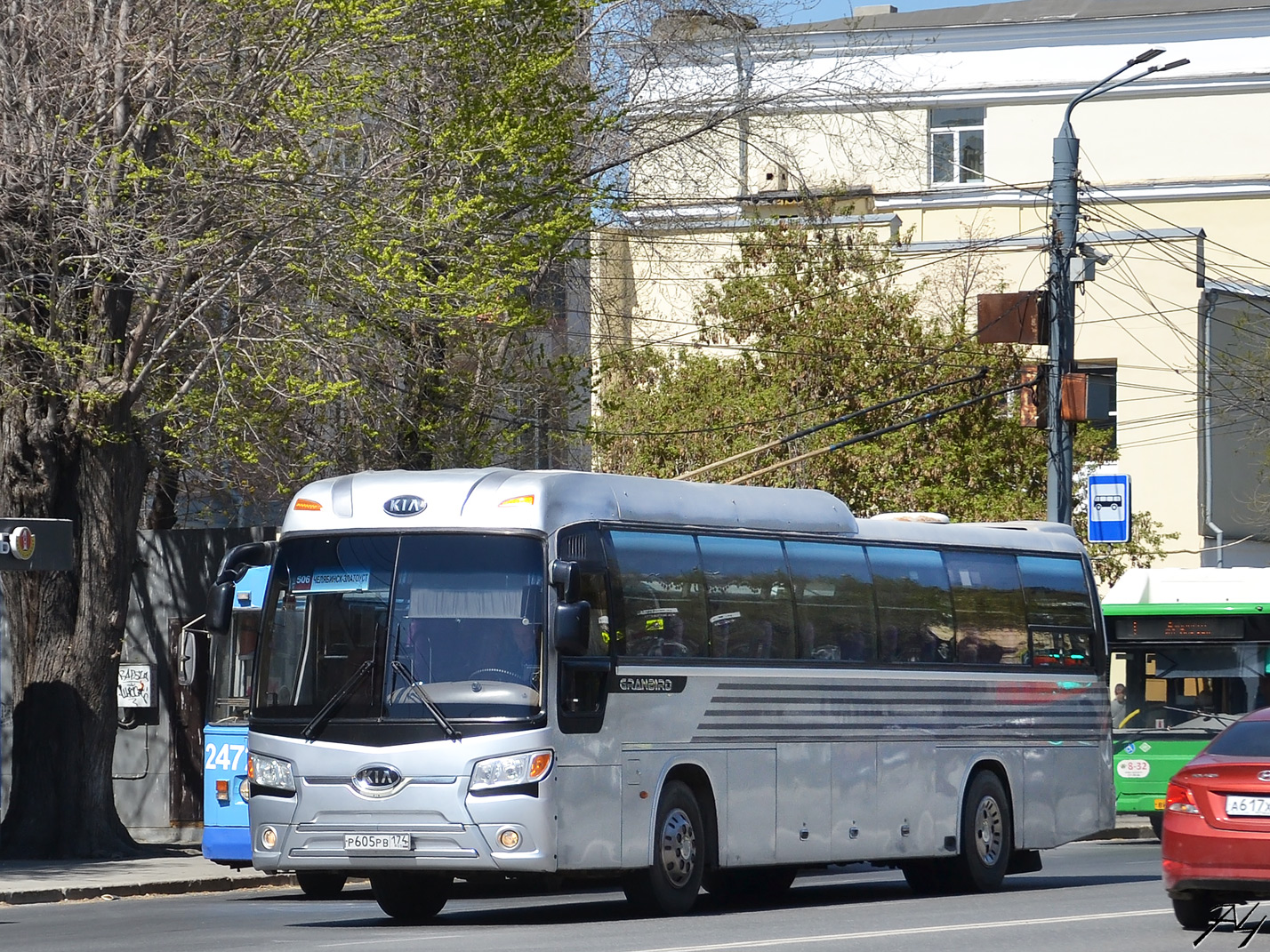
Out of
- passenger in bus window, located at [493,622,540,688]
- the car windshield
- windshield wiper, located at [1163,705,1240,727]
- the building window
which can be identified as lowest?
windshield wiper, located at [1163,705,1240,727]

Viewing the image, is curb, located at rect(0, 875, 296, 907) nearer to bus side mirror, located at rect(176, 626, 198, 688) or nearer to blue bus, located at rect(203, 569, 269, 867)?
blue bus, located at rect(203, 569, 269, 867)

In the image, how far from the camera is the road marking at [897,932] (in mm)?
11383

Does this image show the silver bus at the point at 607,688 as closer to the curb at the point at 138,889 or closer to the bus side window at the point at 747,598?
the bus side window at the point at 747,598

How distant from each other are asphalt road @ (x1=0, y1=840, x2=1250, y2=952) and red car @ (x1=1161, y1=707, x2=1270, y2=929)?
0.25 metres

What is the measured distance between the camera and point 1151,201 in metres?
45.3

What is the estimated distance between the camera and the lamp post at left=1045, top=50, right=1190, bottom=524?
25.4m

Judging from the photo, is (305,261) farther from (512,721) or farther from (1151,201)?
(1151,201)

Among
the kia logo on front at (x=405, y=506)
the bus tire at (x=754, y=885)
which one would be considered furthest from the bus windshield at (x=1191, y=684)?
→ the kia logo on front at (x=405, y=506)

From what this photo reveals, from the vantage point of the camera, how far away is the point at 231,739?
18578 millimetres

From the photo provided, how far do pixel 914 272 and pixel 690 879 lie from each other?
30642 mm

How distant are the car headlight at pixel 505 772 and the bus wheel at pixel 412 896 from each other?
5.12 ft

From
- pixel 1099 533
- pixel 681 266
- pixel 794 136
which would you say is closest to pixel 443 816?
pixel 1099 533

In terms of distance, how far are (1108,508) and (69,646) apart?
1346 cm

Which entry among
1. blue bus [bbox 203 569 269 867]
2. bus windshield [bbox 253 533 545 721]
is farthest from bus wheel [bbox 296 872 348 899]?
bus windshield [bbox 253 533 545 721]
